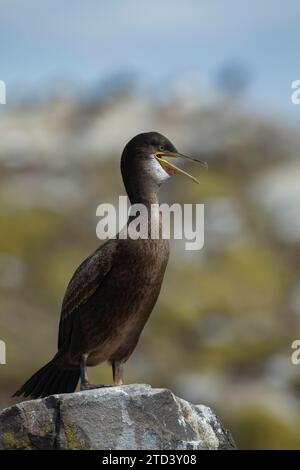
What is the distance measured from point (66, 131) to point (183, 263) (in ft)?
149

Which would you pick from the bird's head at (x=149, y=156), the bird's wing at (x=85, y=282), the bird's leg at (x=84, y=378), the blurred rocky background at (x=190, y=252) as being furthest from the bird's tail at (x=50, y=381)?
the blurred rocky background at (x=190, y=252)

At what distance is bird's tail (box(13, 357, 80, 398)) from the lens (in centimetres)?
1530

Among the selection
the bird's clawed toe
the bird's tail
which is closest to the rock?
the bird's clawed toe

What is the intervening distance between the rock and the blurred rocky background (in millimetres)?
26141

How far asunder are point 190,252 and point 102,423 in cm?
6766

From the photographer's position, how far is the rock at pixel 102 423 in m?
13.0

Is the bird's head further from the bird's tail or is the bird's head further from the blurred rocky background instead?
the blurred rocky background

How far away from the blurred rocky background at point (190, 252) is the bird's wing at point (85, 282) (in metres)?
24.4

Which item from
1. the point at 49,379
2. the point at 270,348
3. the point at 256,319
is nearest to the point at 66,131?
the point at 256,319

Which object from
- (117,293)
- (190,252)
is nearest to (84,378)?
(117,293)

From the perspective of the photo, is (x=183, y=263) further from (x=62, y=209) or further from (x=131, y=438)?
(x=131, y=438)

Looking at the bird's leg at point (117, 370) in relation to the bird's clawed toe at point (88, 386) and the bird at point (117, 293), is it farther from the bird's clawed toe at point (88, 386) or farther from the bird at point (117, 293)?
the bird's clawed toe at point (88, 386)

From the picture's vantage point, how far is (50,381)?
50.6 ft
